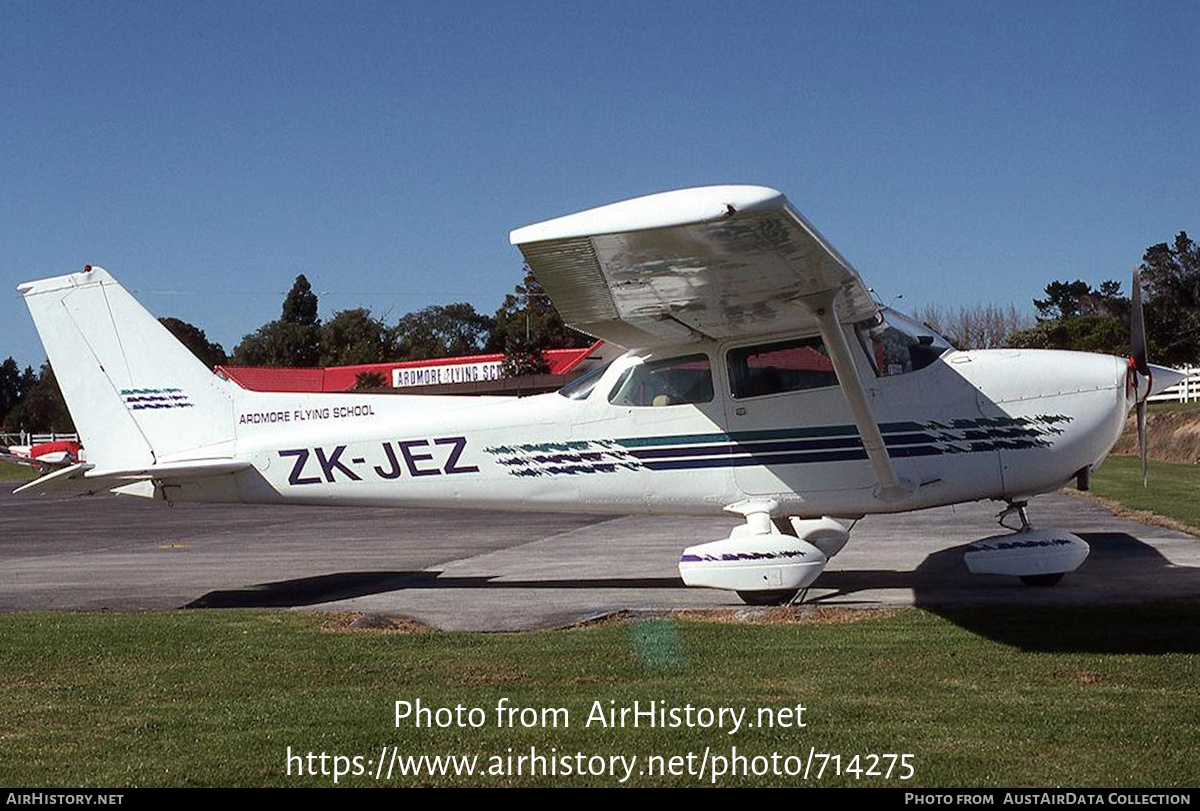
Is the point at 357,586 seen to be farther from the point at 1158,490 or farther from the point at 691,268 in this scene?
the point at 1158,490

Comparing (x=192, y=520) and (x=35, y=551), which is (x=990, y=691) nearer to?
(x=35, y=551)

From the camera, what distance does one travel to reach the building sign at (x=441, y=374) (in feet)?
193

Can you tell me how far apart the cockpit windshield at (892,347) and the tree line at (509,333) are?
39.1 m

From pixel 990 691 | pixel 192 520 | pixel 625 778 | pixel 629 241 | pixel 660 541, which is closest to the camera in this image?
pixel 625 778

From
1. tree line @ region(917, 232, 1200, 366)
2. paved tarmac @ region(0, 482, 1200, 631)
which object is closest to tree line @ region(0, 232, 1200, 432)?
tree line @ region(917, 232, 1200, 366)

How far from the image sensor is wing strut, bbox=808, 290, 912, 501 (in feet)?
29.3

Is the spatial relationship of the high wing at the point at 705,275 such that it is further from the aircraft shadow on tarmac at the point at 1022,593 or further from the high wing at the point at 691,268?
the aircraft shadow on tarmac at the point at 1022,593

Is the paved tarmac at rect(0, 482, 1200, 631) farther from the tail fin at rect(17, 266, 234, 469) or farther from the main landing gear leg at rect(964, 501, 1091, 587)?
the tail fin at rect(17, 266, 234, 469)

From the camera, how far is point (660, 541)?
15.2 metres

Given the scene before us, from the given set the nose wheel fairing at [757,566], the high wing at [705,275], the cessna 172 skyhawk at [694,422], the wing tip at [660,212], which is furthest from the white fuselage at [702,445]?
the wing tip at [660,212]

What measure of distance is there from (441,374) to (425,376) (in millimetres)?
845

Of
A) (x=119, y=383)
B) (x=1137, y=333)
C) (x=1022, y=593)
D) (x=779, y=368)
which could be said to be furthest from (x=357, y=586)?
(x=1137, y=333)

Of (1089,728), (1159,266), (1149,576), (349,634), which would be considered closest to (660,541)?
(1149,576)

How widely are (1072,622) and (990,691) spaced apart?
6.96 ft
